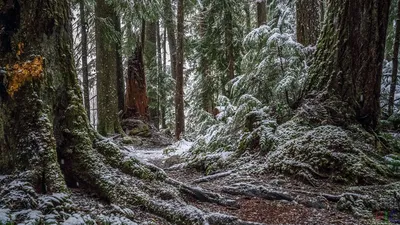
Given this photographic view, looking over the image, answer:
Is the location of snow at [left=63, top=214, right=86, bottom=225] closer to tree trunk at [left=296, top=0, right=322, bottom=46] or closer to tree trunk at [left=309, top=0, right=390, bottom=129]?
tree trunk at [left=309, top=0, right=390, bottom=129]

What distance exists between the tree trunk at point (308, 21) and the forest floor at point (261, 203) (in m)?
4.02

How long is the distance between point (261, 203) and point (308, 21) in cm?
539

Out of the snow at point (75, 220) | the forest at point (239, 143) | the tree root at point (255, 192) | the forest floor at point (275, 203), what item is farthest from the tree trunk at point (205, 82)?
the snow at point (75, 220)

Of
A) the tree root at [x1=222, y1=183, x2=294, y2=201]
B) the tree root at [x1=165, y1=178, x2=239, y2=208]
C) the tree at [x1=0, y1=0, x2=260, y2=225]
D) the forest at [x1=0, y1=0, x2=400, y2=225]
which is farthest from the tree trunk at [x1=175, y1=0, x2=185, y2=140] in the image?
the tree root at [x1=165, y1=178, x2=239, y2=208]

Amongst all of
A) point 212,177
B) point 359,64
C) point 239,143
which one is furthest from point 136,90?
point 359,64

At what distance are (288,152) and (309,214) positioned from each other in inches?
63.6

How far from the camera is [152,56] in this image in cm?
1786

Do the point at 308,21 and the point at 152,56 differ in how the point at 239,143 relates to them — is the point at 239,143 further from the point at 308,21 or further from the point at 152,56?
the point at 152,56

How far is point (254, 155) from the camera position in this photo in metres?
5.71

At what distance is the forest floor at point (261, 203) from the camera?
3.00 meters

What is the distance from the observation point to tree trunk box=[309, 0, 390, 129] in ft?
18.1

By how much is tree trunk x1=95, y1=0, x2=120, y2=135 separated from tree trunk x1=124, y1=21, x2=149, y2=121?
3284 millimetres

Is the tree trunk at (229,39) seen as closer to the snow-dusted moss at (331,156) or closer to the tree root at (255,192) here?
the snow-dusted moss at (331,156)

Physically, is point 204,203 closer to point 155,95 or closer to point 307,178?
point 307,178
